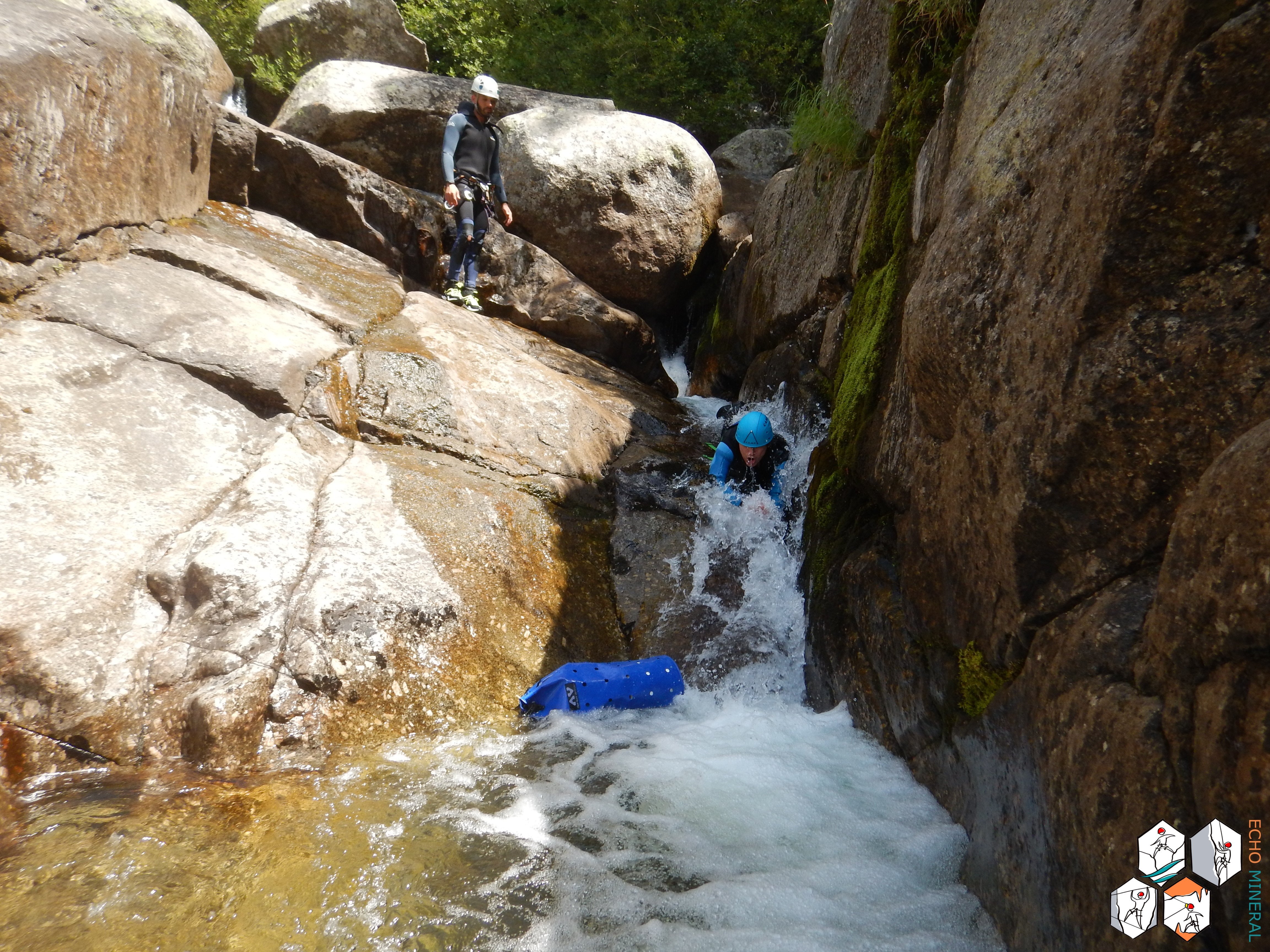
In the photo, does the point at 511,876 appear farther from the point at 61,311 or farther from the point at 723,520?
the point at 61,311

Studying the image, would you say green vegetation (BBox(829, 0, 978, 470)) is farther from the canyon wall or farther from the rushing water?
the rushing water

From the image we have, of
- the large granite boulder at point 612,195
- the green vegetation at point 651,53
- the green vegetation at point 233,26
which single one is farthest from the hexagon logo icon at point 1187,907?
the green vegetation at point 233,26

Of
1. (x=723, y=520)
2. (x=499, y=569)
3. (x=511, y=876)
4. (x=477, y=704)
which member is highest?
(x=723, y=520)

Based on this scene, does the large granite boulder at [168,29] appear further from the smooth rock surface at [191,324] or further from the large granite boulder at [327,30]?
the smooth rock surface at [191,324]

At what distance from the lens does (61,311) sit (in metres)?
4.43

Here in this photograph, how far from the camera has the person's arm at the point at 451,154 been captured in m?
7.48

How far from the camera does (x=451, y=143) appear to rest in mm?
7539

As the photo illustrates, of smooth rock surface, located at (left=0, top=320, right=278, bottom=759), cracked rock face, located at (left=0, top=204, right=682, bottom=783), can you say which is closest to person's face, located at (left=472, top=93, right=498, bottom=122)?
cracked rock face, located at (left=0, top=204, right=682, bottom=783)

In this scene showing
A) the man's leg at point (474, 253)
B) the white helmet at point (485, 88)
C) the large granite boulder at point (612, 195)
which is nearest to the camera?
the white helmet at point (485, 88)

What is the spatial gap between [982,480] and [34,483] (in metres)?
4.11

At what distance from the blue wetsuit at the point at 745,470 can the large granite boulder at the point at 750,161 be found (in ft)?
21.2

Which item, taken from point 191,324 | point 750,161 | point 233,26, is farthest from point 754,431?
point 233,26

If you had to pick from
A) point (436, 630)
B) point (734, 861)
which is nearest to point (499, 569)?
point (436, 630)

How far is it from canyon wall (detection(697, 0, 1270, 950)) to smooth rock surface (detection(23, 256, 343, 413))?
3.56 metres
